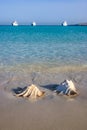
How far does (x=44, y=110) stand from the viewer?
22.8 ft

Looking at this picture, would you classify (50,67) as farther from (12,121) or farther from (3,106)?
(12,121)

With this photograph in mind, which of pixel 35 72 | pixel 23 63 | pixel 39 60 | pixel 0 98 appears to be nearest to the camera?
pixel 0 98

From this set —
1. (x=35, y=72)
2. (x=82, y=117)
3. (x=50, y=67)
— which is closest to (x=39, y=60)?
(x=50, y=67)

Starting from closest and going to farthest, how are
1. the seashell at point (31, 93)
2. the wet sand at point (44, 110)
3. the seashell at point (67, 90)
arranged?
1. the wet sand at point (44, 110)
2. the seashell at point (31, 93)
3. the seashell at point (67, 90)

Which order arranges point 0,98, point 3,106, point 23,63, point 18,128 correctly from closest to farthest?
point 18,128 → point 3,106 → point 0,98 → point 23,63

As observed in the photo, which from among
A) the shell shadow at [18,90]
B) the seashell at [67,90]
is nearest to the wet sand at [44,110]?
the shell shadow at [18,90]

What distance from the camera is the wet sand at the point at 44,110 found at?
604cm

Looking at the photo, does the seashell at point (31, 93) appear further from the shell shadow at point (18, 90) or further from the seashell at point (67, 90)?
the seashell at point (67, 90)

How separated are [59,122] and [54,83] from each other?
12.5 ft

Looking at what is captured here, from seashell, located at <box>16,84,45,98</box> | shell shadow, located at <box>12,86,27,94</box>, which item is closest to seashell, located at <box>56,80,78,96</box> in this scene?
seashell, located at <box>16,84,45,98</box>

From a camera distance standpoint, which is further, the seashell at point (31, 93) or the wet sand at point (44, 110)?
the seashell at point (31, 93)

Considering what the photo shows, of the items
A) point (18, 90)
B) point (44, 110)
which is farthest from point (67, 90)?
point (44, 110)

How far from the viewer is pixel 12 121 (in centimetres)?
624

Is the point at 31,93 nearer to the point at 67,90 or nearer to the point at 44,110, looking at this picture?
the point at 67,90
